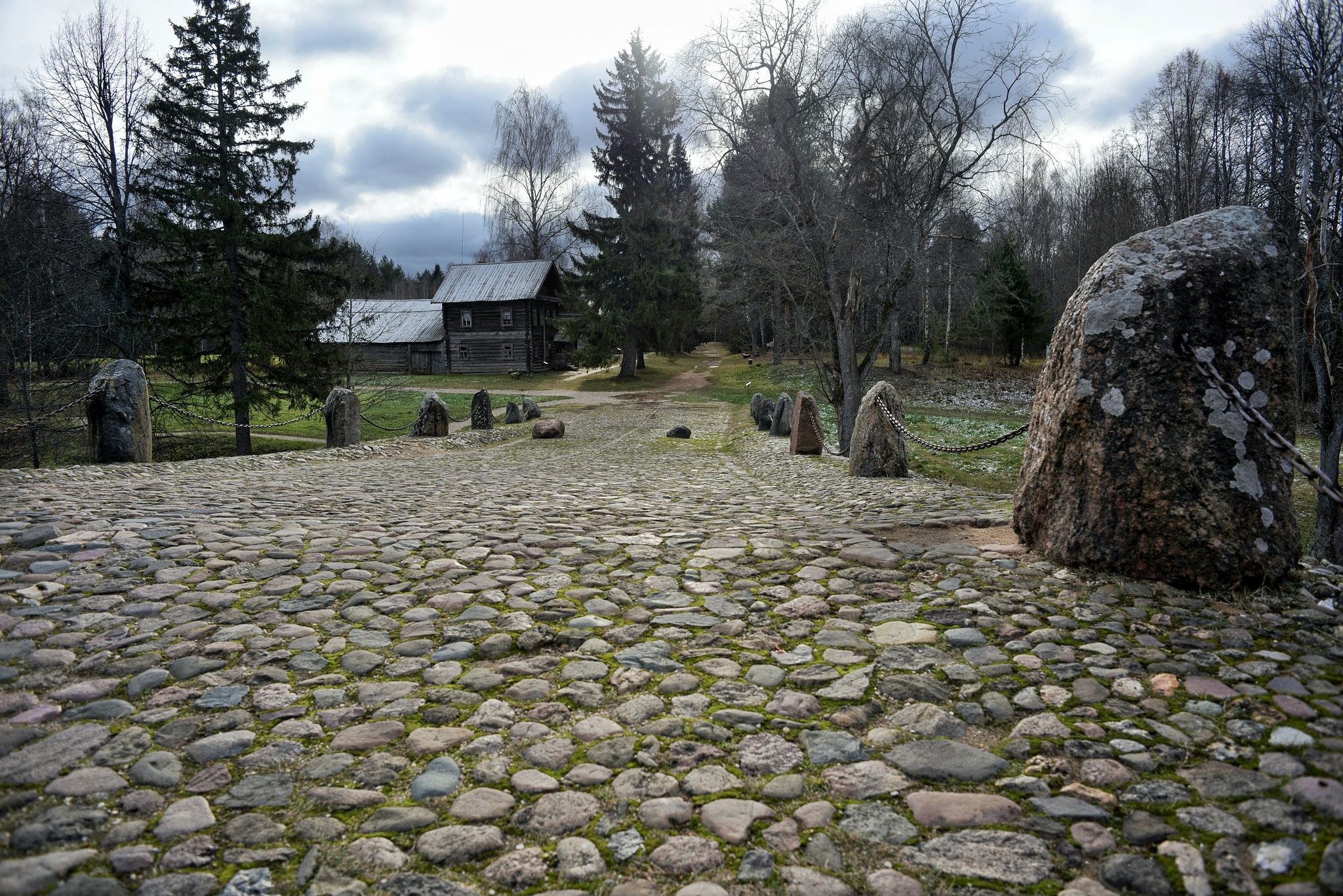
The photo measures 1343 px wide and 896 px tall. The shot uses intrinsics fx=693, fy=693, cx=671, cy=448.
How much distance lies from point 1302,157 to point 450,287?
43.9 metres

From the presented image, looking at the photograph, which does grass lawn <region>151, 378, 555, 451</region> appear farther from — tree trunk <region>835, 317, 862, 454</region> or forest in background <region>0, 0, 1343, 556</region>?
tree trunk <region>835, 317, 862, 454</region>

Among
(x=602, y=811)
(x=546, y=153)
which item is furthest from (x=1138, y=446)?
(x=546, y=153)

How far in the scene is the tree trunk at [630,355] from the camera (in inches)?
1526

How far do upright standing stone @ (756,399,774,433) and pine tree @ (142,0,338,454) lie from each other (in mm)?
13898

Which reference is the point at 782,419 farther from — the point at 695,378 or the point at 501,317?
the point at 501,317

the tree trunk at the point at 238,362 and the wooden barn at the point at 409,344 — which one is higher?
the wooden barn at the point at 409,344

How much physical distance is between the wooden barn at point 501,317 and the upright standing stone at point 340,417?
101 ft

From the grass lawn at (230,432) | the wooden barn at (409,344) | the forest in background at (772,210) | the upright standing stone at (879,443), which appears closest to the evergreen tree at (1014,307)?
the forest in background at (772,210)

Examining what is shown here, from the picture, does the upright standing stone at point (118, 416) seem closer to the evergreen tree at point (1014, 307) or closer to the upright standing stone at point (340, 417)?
the upright standing stone at point (340, 417)

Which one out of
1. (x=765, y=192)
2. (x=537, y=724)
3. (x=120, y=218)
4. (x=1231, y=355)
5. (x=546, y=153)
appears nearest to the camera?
(x=537, y=724)

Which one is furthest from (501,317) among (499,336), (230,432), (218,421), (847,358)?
(847,358)

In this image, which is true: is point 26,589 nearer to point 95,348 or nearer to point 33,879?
point 33,879

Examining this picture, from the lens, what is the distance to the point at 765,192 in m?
15.9

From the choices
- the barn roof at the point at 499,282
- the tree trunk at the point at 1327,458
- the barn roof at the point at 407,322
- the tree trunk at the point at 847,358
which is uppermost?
the barn roof at the point at 499,282
